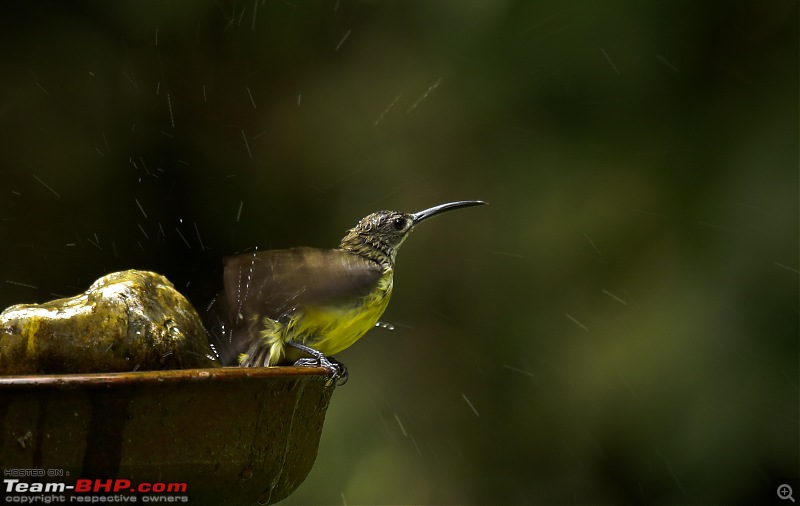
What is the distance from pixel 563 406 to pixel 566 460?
1.03 feet

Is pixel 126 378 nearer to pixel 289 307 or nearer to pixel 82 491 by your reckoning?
pixel 82 491

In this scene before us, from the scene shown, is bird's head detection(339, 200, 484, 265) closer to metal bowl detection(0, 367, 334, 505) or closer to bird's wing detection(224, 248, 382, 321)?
bird's wing detection(224, 248, 382, 321)

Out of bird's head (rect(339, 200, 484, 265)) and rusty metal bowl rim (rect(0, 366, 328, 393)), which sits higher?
rusty metal bowl rim (rect(0, 366, 328, 393))

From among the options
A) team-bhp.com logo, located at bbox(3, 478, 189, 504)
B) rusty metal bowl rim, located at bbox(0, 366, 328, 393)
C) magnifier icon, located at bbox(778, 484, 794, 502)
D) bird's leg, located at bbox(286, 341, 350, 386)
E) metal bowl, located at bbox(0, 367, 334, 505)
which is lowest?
magnifier icon, located at bbox(778, 484, 794, 502)

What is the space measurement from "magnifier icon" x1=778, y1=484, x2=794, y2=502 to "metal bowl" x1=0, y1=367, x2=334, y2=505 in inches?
132

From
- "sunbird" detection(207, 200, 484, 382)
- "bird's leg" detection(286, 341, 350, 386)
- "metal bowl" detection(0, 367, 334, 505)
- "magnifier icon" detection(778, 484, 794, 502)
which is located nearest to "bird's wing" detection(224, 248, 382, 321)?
"sunbird" detection(207, 200, 484, 382)

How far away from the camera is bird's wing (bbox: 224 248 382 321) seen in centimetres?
268

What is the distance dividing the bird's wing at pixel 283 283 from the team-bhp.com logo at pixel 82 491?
37.5 inches

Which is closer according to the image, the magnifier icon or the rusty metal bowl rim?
the rusty metal bowl rim

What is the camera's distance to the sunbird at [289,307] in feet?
8.89

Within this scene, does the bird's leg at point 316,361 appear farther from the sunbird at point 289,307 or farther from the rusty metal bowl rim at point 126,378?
the rusty metal bowl rim at point 126,378

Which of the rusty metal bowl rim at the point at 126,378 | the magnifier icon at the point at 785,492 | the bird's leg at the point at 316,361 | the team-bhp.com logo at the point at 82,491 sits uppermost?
A: the rusty metal bowl rim at the point at 126,378

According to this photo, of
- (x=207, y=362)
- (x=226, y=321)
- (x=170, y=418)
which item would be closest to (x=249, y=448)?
(x=170, y=418)

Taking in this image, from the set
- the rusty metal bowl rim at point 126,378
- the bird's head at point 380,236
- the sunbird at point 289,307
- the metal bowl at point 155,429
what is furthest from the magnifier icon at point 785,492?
the rusty metal bowl rim at point 126,378
